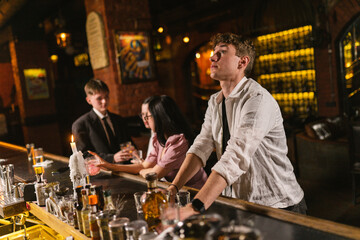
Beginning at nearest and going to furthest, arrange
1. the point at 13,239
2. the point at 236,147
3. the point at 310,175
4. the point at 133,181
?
the point at 236,147 < the point at 13,239 < the point at 133,181 < the point at 310,175

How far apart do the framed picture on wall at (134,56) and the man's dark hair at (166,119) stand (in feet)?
7.42

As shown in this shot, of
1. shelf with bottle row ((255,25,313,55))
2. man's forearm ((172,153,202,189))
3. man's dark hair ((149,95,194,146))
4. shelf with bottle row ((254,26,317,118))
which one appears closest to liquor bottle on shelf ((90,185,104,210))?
man's forearm ((172,153,202,189))

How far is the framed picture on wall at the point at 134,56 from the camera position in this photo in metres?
4.38

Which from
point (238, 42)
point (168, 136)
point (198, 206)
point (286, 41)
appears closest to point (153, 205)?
point (198, 206)

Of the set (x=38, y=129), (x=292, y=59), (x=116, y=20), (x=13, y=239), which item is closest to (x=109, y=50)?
(x=116, y=20)

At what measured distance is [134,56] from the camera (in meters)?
4.51

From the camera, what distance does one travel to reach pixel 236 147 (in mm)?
1406

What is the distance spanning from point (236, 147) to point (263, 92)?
0.33 metres

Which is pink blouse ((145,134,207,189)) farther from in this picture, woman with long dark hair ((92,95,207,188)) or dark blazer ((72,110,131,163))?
dark blazer ((72,110,131,163))

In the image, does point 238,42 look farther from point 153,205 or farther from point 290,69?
point 290,69

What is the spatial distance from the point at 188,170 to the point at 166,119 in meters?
0.66

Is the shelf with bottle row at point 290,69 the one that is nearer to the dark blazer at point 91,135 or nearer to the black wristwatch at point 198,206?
the dark blazer at point 91,135

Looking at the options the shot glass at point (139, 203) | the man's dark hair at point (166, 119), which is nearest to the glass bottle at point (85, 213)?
the shot glass at point (139, 203)

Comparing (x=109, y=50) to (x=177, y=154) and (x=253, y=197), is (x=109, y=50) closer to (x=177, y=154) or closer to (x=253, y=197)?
(x=177, y=154)
